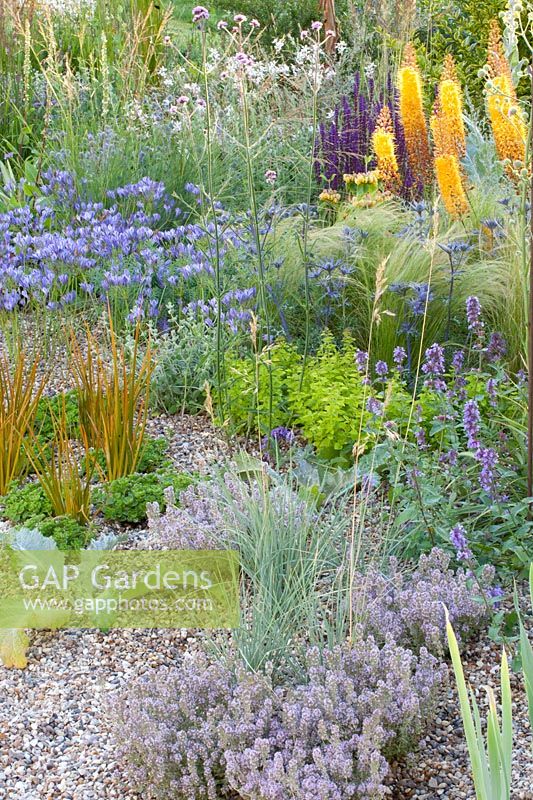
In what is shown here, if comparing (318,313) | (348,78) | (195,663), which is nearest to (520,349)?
(318,313)

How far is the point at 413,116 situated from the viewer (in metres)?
5.52

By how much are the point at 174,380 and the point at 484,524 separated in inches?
67.4

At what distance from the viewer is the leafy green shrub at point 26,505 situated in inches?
136

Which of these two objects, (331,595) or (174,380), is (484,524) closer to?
(331,595)

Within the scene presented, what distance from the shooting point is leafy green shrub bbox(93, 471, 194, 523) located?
3506 millimetres

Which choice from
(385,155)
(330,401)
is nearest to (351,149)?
(385,155)

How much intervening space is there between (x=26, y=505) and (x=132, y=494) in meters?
0.36

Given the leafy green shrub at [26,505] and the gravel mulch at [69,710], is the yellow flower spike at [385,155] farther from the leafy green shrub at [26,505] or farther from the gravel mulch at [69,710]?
the gravel mulch at [69,710]

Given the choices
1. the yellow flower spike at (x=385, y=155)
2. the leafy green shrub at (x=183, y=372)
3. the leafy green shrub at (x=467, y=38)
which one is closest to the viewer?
the leafy green shrub at (x=183, y=372)

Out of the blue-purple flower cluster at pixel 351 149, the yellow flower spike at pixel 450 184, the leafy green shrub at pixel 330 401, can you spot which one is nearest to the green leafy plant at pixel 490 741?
the leafy green shrub at pixel 330 401

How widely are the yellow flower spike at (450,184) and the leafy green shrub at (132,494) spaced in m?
2.06

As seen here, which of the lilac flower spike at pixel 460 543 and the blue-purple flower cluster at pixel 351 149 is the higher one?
the blue-purple flower cluster at pixel 351 149

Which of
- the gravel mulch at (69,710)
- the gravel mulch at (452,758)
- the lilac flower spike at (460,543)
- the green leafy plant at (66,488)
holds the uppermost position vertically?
the lilac flower spike at (460,543)

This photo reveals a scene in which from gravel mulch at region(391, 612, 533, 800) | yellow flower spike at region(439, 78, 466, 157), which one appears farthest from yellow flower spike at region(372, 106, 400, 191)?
gravel mulch at region(391, 612, 533, 800)
